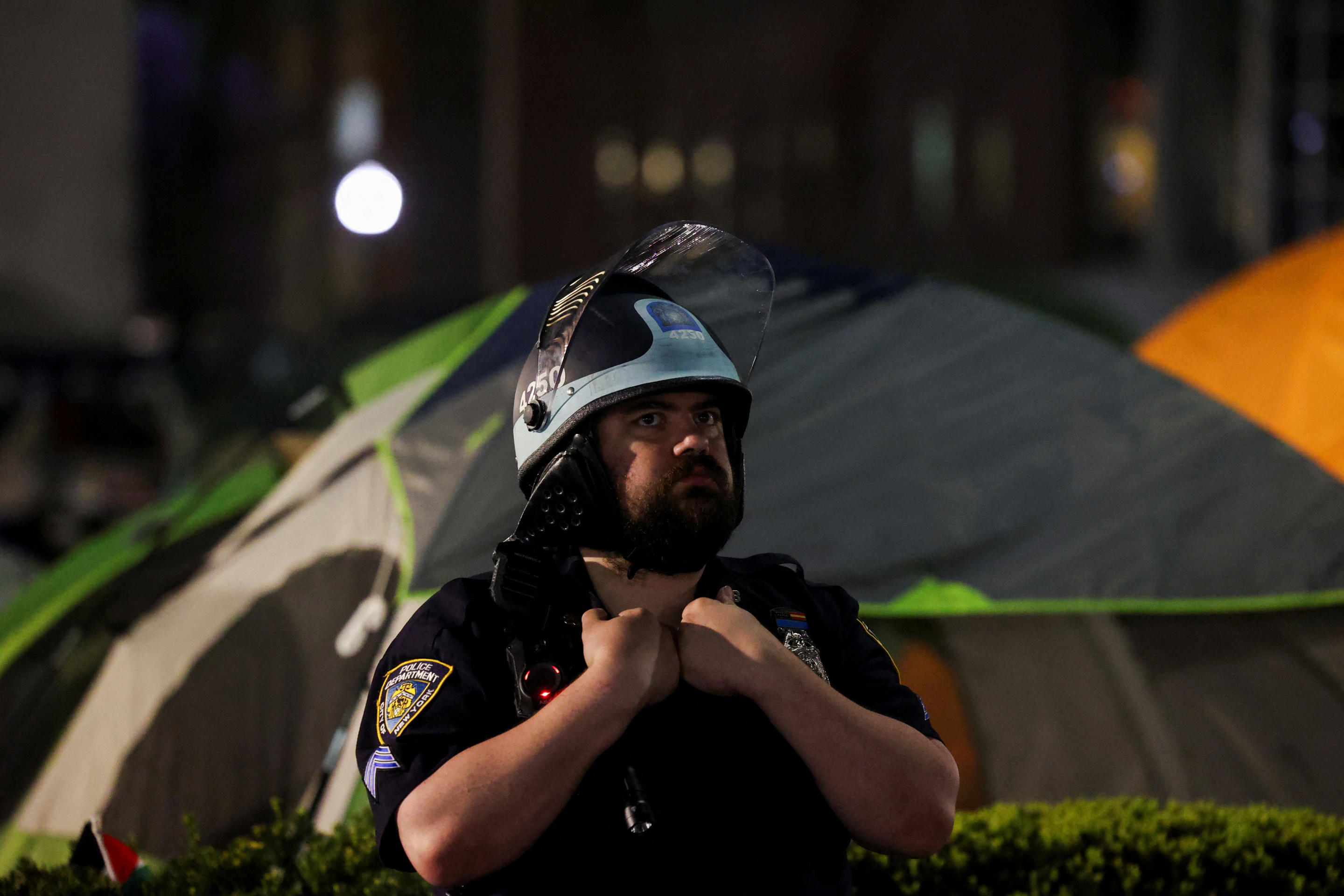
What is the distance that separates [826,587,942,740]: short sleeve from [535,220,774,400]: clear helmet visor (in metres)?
0.38

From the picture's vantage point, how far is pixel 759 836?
179 centimetres

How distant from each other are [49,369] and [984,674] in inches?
325

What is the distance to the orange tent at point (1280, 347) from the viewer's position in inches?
201

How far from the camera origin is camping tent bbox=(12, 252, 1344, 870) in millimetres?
3172

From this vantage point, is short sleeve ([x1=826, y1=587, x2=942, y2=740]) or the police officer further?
short sleeve ([x1=826, y1=587, x2=942, y2=740])

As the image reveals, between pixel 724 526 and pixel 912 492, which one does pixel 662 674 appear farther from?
pixel 912 492

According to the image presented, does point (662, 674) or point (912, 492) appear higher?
point (662, 674)

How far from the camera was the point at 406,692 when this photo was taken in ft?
5.68

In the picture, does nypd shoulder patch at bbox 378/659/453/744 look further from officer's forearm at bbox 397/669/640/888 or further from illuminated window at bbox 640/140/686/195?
illuminated window at bbox 640/140/686/195

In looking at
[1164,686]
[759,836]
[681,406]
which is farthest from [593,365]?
[1164,686]

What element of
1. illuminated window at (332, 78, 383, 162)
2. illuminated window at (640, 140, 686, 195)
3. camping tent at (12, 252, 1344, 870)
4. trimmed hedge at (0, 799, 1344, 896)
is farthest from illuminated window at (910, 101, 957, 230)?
trimmed hedge at (0, 799, 1344, 896)

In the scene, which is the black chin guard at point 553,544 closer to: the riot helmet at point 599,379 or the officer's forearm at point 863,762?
the riot helmet at point 599,379

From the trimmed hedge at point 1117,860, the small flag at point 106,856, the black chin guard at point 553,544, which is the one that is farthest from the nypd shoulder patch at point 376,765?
the trimmed hedge at point 1117,860

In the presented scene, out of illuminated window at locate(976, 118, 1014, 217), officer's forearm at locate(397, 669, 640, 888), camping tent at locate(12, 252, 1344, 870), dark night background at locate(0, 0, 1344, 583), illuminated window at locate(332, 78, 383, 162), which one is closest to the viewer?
officer's forearm at locate(397, 669, 640, 888)
